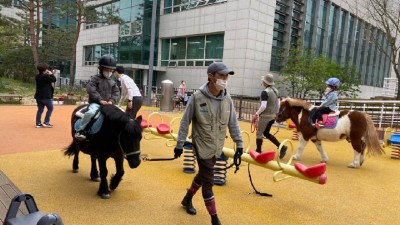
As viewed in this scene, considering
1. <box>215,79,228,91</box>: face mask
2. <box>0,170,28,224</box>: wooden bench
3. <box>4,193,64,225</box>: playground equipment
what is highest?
<box>215,79,228,91</box>: face mask

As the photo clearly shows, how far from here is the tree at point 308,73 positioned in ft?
69.3

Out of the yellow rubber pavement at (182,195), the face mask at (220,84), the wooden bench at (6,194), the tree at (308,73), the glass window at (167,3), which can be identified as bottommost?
the yellow rubber pavement at (182,195)

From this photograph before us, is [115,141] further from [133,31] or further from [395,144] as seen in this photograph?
[133,31]

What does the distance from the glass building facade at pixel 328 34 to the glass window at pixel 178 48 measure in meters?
7.17

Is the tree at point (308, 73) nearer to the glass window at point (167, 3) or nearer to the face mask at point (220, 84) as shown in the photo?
the glass window at point (167, 3)

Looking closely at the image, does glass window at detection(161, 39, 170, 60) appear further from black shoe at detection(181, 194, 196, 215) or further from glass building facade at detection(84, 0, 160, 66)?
black shoe at detection(181, 194, 196, 215)

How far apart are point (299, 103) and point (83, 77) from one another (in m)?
32.8

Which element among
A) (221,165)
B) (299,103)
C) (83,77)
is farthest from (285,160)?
(83,77)

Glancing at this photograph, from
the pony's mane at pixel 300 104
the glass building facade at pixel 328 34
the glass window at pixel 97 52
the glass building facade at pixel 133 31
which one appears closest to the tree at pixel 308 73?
the glass building facade at pixel 328 34

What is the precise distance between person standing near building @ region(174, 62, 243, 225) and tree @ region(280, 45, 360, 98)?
1887cm

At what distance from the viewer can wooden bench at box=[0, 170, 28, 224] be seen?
369 centimetres

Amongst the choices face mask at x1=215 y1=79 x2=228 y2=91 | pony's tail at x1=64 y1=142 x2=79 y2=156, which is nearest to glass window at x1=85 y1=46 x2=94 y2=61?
pony's tail at x1=64 y1=142 x2=79 y2=156

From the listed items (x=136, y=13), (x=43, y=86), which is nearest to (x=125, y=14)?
(x=136, y=13)

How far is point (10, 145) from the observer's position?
23.5 feet
